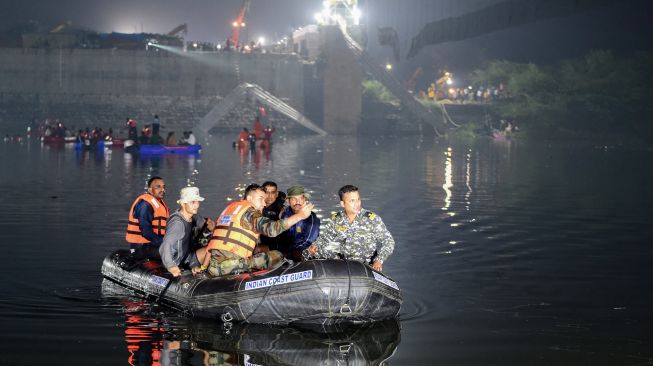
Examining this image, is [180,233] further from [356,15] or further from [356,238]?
[356,15]

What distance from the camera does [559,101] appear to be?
8888 centimetres

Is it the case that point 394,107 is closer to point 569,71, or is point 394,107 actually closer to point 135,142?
point 569,71

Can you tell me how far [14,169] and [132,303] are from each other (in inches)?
1084

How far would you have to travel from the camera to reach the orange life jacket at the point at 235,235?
14.1 metres

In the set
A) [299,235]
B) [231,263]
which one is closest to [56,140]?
[299,235]

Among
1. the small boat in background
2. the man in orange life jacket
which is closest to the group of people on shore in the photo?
the man in orange life jacket

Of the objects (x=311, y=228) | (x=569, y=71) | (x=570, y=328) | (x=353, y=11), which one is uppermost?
(x=353, y=11)

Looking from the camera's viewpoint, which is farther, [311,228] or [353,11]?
[353,11]

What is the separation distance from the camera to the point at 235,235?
14180 millimetres

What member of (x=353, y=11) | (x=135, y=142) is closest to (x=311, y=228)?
(x=135, y=142)

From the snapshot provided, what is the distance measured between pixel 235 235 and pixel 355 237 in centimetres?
159

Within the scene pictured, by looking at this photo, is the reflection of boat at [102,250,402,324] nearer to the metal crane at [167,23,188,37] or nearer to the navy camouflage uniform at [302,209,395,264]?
the navy camouflage uniform at [302,209,395,264]

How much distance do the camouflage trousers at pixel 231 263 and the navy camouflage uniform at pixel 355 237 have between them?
868 mm

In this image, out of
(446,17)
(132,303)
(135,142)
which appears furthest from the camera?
(446,17)
